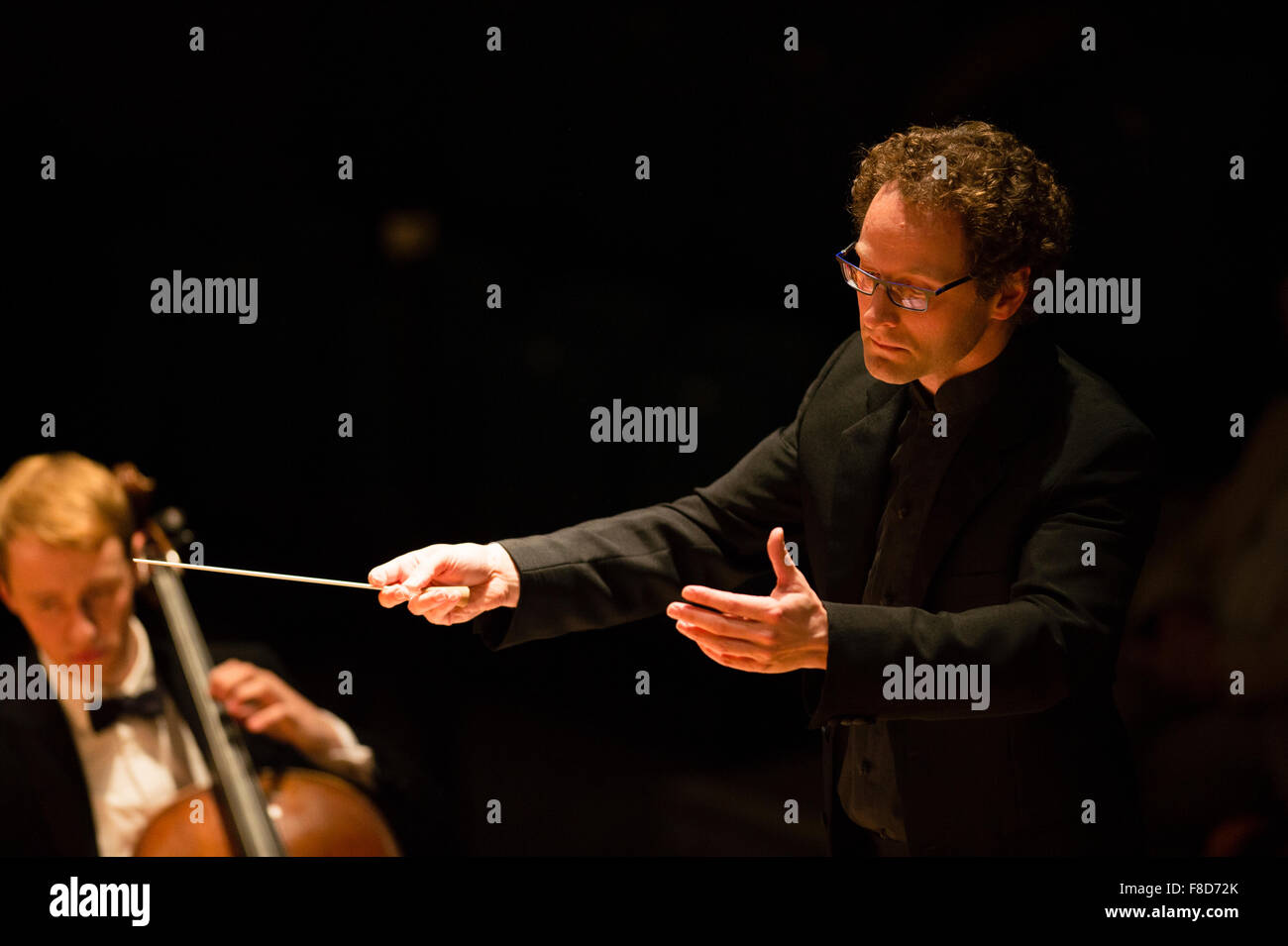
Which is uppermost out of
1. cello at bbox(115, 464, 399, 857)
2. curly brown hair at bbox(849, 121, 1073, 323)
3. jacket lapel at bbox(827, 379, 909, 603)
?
curly brown hair at bbox(849, 121, 1073, 323)

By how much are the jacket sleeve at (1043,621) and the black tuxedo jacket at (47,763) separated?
4.43 ft

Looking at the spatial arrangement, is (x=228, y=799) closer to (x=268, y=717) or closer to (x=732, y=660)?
(x=268, y=717)

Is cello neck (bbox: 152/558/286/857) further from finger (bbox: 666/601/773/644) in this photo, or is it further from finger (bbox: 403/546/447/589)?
finger (bbox: 666/601/773/644)

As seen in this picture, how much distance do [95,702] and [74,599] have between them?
0.70 feet

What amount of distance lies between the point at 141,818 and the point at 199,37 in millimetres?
1567

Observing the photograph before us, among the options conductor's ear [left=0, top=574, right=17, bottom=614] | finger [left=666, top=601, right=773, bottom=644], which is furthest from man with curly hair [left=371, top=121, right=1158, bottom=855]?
conductor's ear [left=0, top=574, right=17, bottom=614]

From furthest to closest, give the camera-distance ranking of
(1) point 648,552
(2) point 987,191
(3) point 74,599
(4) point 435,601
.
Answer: (3) point 74,599 < (1) point 648,552 < (4) point 435,601 < (2) point 987,191

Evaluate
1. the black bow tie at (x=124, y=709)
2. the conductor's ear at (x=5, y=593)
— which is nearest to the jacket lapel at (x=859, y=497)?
the black bow tie at (x=124, y=709)

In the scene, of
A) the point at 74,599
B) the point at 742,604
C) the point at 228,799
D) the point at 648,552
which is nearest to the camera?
the point at 742,604

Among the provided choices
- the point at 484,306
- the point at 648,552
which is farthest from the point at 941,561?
the point at 484,306

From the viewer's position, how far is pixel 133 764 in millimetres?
2559

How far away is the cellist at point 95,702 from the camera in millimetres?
2553

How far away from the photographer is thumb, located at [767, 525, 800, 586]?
175cm

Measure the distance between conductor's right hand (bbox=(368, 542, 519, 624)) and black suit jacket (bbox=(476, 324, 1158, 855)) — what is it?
3cm
